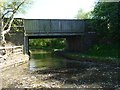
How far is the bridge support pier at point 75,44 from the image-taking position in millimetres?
40438

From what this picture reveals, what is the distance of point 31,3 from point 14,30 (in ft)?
13.4

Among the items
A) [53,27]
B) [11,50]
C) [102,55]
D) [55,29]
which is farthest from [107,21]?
[11,50]

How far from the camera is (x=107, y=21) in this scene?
33.6 metres

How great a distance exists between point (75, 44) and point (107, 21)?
31.8 ft

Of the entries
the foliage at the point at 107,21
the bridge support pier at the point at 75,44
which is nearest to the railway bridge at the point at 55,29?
the bridge support pier at the point at 75,44

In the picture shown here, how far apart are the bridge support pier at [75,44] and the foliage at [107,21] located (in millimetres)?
3077

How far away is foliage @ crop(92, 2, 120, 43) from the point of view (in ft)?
102

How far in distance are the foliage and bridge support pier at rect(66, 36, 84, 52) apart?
3.08m

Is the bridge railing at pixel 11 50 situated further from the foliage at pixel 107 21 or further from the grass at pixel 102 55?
the foliage at pixel 107 21

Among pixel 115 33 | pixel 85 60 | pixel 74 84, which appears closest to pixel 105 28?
pixel 115 33

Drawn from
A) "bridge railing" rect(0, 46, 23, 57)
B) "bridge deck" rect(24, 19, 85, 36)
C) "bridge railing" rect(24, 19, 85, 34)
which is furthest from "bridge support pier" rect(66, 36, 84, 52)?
"bridge railing" rect(0, 46, 23, 57)

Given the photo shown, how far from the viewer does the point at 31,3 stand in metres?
34.1

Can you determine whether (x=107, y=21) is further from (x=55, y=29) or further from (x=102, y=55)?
(x=55, y=29)

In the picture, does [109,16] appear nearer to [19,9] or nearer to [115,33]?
[115,33]
